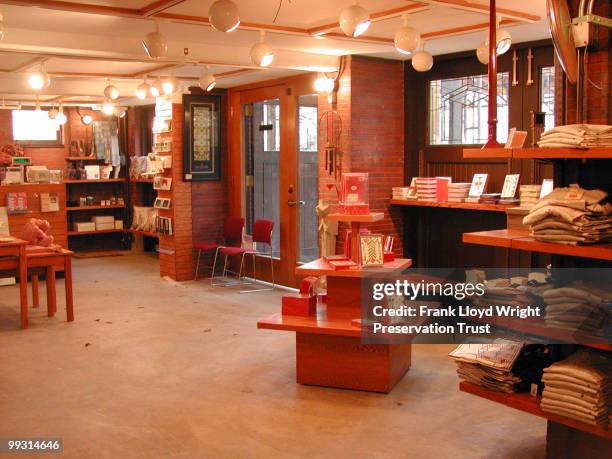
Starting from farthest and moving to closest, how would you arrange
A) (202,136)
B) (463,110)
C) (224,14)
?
1. (202,136)
2. (463,110)
3. (224,14)

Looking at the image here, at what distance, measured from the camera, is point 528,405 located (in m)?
3.51

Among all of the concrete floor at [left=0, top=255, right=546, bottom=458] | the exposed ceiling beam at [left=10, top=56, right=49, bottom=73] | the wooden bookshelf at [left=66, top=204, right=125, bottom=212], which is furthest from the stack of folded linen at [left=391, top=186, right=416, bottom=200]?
the wooden bookshelf at [left=66, top=204, right=125, bottom=212]

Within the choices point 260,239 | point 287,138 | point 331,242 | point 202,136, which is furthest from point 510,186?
point 202,136

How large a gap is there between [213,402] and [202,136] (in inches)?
209

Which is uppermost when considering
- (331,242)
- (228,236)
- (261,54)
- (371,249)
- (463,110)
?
(261,54)

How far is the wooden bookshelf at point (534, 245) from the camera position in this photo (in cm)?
314

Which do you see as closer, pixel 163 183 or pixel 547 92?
pixel 547 92

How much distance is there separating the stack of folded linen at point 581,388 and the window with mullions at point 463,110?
379 centimetres

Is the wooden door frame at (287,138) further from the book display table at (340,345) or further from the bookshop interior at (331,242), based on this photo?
the book display table at (340,345)

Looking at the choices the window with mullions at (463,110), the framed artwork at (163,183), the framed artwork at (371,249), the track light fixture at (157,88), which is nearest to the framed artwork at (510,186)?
the window with mullions at (463,110)

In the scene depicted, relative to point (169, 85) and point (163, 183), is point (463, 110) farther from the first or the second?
point (163, 183)

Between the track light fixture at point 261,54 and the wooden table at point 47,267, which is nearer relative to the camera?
the track light fixture at point 261,54

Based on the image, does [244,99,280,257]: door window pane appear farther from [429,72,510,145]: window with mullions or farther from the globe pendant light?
the globe pendant light

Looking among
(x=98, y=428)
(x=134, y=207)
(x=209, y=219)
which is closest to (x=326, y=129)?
(x=209, y=219)
